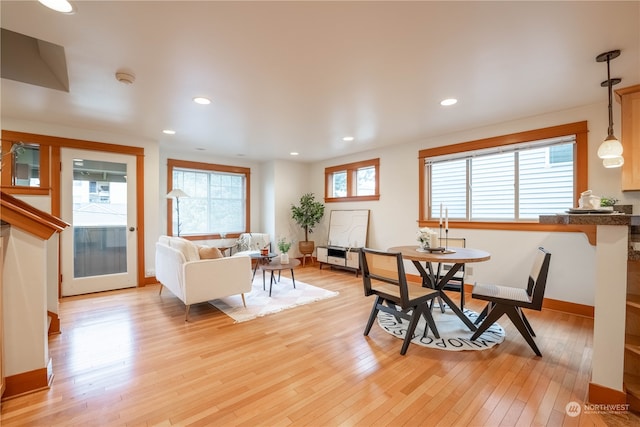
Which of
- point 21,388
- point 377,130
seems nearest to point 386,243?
point 377,130

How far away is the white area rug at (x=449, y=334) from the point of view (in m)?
2.47

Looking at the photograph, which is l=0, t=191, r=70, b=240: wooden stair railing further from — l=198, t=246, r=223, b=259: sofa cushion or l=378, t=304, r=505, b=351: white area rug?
l=378, t=304, r=505, b=351: white area rug

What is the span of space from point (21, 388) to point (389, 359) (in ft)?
8.38

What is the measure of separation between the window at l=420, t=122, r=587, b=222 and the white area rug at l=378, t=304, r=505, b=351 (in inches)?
64.0

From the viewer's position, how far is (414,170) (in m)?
4.71

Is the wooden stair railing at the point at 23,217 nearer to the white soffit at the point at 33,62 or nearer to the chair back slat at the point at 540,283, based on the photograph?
the white soffit at the point at 33,62

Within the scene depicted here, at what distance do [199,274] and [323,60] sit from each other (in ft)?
8.17

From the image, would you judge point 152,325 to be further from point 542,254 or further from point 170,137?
point 542,254

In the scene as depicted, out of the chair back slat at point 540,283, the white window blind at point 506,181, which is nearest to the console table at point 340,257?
the white window blind at point 506,181

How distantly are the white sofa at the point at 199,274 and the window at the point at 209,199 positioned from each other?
2.26 metres

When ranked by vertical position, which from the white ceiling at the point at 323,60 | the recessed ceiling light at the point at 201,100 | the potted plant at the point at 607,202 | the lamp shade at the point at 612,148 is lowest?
the potted plant at the point at 607,202

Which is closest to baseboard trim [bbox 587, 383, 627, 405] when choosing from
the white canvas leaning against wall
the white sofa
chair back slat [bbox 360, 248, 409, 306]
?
chair back slat [bbox 360, 248, 409, 306]

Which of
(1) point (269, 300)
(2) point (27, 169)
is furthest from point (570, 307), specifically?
(2) point (27, 169)

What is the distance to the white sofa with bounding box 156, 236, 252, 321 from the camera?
9.95 feet
